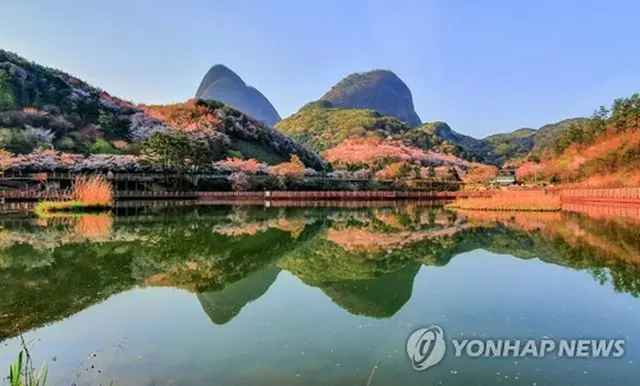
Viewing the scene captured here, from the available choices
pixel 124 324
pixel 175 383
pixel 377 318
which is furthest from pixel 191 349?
pixel 377 318

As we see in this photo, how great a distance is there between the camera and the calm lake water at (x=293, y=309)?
3910 millimetres

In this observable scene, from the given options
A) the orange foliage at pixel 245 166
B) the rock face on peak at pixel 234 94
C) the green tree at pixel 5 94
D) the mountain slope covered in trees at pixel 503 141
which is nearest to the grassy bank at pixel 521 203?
the orange foliage at pixel 245 166

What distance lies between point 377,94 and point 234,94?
166 feet

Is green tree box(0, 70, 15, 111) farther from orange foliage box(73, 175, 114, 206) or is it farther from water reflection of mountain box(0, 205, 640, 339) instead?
water reflection of mountain box(0, 205, 640, 339)

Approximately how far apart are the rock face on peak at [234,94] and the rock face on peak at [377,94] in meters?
29.7

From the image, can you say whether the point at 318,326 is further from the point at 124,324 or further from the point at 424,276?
the point at 424,276

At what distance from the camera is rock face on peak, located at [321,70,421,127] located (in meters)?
161

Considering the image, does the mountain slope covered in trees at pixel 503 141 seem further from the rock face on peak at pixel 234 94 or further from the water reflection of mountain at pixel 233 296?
the water reflection of mountain at pixel 233 296

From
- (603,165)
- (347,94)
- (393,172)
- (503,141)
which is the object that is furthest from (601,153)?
(347,94)

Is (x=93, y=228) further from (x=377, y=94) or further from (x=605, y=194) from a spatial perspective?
(x=377, y=94)

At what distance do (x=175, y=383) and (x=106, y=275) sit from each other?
498cm

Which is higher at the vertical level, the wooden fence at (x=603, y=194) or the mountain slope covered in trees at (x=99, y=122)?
the mountain slope covered in trees at (x=99, y=122)

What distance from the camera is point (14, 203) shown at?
96.3 ft

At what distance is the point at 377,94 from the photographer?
16525cm
